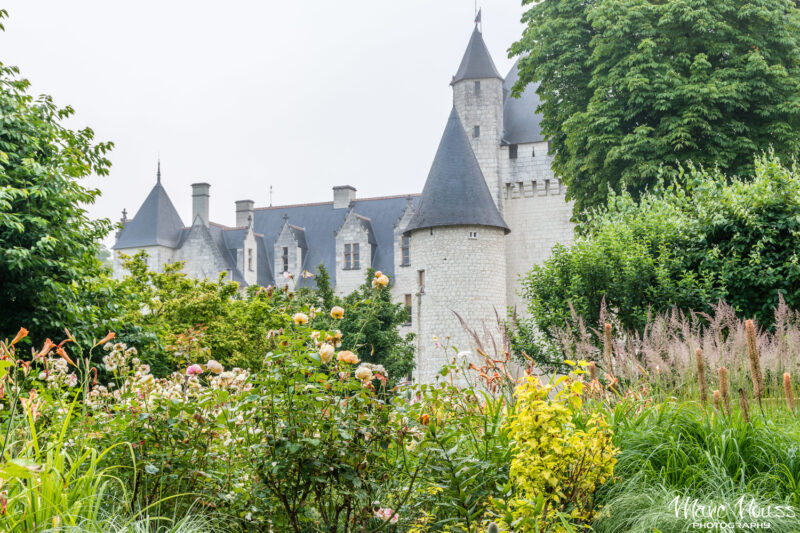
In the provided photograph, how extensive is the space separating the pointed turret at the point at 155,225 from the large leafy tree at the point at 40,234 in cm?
3024

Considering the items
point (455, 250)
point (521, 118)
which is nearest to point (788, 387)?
point (455, 250)

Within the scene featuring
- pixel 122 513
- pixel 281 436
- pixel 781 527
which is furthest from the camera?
pixel 122 513

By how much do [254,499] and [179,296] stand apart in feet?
46.3

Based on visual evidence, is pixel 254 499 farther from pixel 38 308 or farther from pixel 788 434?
pixel 38 308

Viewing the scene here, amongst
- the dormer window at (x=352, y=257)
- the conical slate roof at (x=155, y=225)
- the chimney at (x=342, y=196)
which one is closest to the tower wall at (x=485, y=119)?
the dormer window at (x=352, y=257)

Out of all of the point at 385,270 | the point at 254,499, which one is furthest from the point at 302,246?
the point at 254,499

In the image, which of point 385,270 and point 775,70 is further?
point 385,270

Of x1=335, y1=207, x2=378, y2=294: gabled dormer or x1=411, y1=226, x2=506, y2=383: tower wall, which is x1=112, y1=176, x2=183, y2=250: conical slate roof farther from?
x1=411, y1=226, x2=506, y2=383: tower wall

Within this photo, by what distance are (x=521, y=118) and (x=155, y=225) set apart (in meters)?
19.8

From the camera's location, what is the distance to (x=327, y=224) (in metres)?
41.3

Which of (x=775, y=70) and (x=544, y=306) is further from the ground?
(x=775, y=70)

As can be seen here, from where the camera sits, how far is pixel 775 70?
50.3 ft

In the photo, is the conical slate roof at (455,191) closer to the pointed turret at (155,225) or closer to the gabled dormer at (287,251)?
the gabled dormer at (287,251)

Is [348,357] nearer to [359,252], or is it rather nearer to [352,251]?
[359,252]
